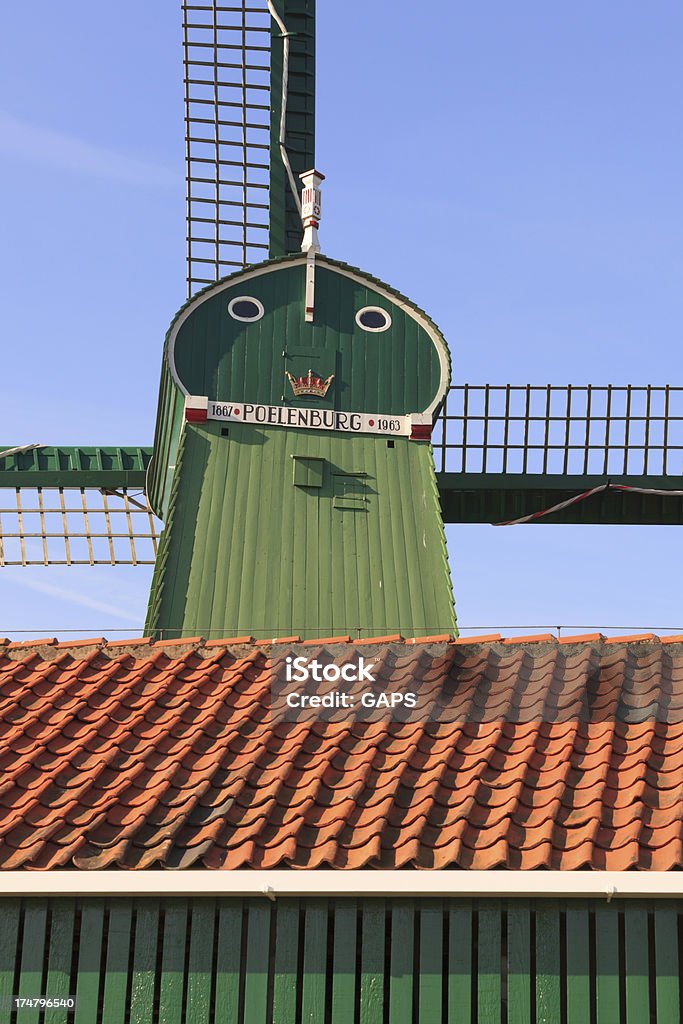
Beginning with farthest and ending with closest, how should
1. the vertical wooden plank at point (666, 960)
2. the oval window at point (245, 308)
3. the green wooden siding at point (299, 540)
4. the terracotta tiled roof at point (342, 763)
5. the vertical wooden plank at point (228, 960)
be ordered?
the oval window at point (245, 308) → the green wooden siding at point (299, 540) → the terracotta tiled roof at point (342, 763) → the vertical wooden plank at point (228, 960) → the vertical wooden plank at point (666, 960)

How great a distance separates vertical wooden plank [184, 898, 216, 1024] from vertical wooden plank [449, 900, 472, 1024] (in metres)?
1.10

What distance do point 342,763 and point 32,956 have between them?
184 centimetres

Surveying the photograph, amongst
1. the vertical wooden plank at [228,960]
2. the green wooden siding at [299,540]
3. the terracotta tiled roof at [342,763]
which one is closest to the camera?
the vertical wooden plank at [228,960]

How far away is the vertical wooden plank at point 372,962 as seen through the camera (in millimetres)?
6723

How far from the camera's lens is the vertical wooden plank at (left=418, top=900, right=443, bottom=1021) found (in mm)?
6727

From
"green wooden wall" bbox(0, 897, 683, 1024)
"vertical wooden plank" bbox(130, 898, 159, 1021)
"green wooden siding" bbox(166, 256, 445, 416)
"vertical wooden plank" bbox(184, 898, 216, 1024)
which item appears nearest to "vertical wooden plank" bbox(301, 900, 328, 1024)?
"green wooden wall" bbox(0, 897, 683, 1024)

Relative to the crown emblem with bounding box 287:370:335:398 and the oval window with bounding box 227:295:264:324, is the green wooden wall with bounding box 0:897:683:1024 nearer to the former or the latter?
the crown emblem with bounding box 287:370:335:398

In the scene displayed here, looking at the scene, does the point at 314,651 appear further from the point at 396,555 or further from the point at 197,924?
the point at 396,555

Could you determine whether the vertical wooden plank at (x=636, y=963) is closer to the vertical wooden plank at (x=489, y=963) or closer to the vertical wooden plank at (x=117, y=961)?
the vertical wooden plank at (x=489, y=963)

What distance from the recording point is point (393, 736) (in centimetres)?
793

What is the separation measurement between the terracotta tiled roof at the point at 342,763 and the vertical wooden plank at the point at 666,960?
0.23m

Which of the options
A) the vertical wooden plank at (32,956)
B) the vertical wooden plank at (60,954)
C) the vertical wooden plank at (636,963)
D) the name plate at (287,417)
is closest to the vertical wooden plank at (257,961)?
the vertical wooden plank at (60,954)

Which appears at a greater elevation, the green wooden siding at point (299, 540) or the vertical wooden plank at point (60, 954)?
the green wooden siding at point (299, 540)

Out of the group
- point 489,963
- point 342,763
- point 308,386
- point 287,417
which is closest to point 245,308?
point 308,386
